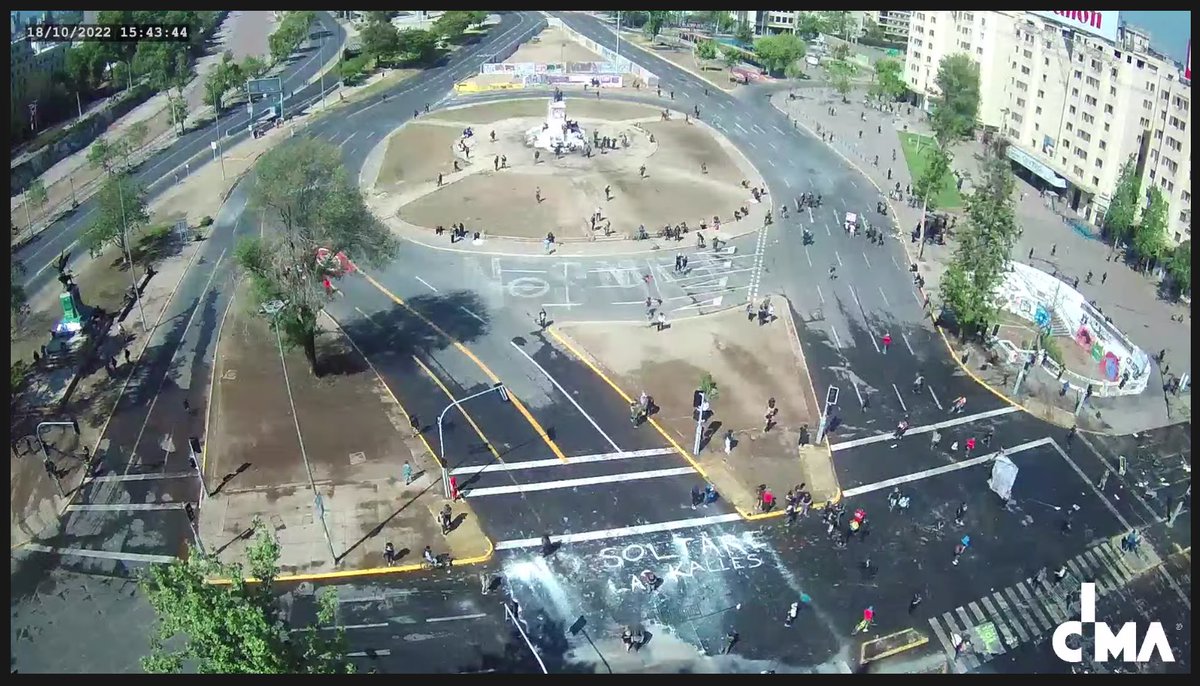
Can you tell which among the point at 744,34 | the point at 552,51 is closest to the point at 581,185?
the point at 552,51

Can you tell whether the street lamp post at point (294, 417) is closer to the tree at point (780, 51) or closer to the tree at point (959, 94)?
the tree at point (959, 94)

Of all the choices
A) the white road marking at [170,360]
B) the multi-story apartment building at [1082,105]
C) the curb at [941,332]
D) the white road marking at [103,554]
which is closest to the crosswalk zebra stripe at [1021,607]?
the curb at [941,332]

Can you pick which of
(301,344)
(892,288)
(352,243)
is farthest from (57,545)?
(892,288)

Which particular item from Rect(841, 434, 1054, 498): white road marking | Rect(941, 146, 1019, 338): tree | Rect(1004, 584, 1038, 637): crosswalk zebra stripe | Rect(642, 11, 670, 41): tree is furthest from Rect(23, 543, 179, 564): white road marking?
Rect(642, 11, 670, 41): tree

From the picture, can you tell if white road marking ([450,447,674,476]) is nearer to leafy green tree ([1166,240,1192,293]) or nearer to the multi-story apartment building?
leafy green tree ([1166,240,1192,293])

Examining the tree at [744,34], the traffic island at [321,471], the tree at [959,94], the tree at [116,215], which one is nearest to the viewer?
the traffic island at [321,471]

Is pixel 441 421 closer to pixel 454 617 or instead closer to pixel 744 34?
pixel 454 617
